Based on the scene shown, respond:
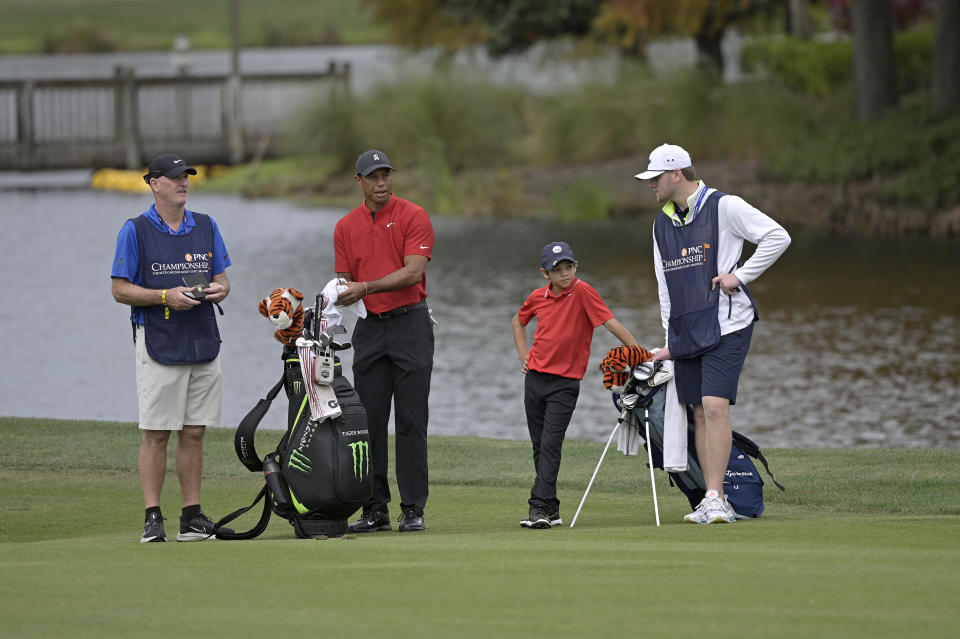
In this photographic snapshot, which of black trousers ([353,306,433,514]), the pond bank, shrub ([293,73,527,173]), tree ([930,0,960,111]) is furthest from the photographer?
shrub ([293,73,527,173])

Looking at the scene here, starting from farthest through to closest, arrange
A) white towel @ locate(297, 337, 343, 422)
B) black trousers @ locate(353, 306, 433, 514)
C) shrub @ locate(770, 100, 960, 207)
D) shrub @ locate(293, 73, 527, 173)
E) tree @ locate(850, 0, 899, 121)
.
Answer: shrub @ locate(293, 73, 527, 173)
tree @ locate(850, 0, 899, 121)
shrub @ locate(770, 100, 960, 207)
black trousers @ locate(353, 306, 433, 514)
white towel @ locate(297, 337, 343, 422)

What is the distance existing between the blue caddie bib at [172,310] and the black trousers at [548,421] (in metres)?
1.88

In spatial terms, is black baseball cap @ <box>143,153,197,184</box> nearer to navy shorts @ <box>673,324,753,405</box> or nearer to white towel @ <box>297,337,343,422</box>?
white towel @ <box>297,337,343,422</box>

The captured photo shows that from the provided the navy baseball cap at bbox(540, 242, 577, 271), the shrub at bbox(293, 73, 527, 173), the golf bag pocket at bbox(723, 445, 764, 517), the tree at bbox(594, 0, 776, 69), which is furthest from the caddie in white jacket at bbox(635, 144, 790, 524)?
the shrub at bbox(293, 73, 527, 173)

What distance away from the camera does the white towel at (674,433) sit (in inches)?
326

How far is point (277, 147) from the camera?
48.1 meters

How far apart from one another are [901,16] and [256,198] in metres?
26.2

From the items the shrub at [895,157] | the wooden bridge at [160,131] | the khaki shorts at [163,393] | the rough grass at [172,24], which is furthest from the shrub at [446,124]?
the rough grass at [172,24]

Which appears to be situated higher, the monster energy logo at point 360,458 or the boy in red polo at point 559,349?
the boy in red polo at point 559,349

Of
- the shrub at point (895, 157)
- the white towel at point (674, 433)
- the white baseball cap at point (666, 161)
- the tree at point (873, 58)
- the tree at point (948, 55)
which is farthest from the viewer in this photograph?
the tree at point (873, 58)

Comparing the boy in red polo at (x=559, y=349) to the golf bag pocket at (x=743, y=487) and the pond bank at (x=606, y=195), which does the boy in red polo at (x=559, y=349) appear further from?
the pond bank at (x=606, y=195)

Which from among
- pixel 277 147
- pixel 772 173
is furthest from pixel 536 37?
pixel 772 173

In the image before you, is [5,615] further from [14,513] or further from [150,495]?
[14,513]

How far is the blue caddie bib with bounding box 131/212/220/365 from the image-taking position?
7961 mm
